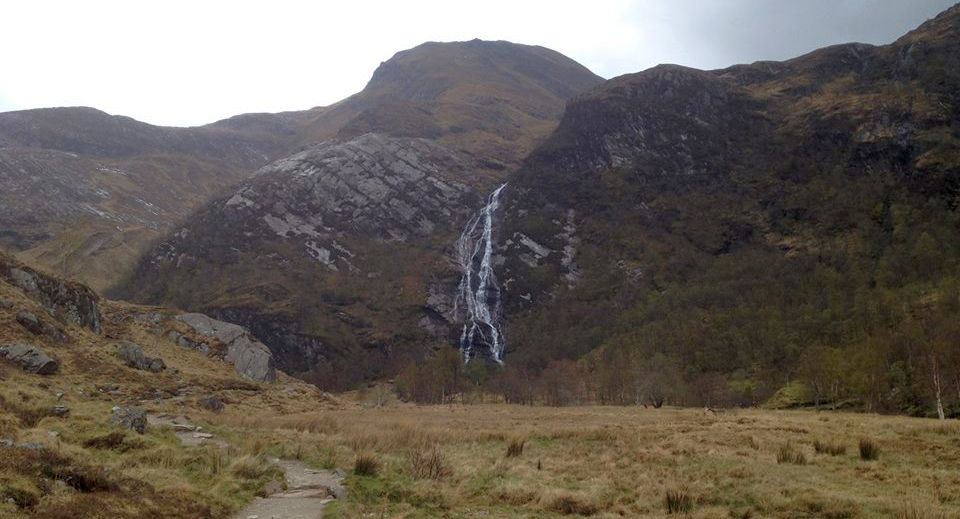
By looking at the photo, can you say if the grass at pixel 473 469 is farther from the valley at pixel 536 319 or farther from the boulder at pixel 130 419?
the boulder at pixel 130 419

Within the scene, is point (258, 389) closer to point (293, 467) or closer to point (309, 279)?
point (293, 467)

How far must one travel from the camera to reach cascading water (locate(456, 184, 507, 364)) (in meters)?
122

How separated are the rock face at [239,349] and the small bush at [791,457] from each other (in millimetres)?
47329

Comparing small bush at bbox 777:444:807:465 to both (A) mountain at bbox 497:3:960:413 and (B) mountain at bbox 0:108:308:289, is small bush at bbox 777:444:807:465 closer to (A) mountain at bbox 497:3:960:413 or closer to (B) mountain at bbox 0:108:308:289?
(A) mountain at bbox 497:3:960:413

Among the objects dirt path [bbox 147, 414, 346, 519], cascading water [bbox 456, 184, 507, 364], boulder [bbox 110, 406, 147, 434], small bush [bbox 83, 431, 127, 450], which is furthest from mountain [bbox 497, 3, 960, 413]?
small bush [bbox 83, 431, 127, 450]

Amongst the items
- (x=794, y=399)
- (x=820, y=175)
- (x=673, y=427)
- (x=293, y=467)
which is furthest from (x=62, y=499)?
(x=820, y=175)

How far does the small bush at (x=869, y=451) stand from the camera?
18.3m

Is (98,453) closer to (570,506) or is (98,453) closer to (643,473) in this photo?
(570,506)

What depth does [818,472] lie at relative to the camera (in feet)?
54.4

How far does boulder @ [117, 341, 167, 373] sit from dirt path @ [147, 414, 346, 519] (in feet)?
66.1

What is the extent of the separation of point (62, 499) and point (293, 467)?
9.35 metres

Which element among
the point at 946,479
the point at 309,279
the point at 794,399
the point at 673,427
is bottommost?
the point at 794,399

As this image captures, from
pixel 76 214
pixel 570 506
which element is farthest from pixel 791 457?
pixel 76 214

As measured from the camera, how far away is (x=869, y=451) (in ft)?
60.5
